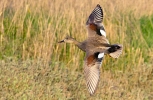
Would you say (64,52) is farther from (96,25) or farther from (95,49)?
(95,49)

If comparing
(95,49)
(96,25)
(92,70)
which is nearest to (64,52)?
(96,25)

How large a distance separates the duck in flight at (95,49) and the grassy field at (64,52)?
1.38ft

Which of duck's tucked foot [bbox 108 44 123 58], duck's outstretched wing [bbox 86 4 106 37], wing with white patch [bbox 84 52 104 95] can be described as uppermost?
duck's outstretched wing [bbox 86 4 106 37]

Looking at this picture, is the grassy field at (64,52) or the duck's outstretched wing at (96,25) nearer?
the grassy field at (64,52)

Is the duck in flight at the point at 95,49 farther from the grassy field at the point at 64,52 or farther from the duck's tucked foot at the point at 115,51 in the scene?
the grassy field at the point at 64,52

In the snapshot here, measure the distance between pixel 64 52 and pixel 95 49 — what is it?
1356 mm

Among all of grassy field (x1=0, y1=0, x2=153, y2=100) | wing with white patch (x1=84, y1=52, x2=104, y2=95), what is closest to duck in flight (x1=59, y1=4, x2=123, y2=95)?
wing with white patch (x1=84, y1=52, x2=104, y2=95)

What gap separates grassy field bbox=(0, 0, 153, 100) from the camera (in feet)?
19.6

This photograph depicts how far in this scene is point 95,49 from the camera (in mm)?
5922

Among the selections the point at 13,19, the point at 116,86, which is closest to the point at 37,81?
the point at 116,86

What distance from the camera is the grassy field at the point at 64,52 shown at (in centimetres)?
598

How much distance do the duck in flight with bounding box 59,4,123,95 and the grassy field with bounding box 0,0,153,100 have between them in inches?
16.6

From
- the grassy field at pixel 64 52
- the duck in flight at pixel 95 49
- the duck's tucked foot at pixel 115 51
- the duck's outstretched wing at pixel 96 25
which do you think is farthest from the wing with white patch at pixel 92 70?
the duck's outstretched wing at pixel 96 25

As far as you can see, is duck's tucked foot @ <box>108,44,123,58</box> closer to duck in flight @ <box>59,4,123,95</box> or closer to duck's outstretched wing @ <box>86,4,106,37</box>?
duck in flight @ <box>59,4,123,95</box>
